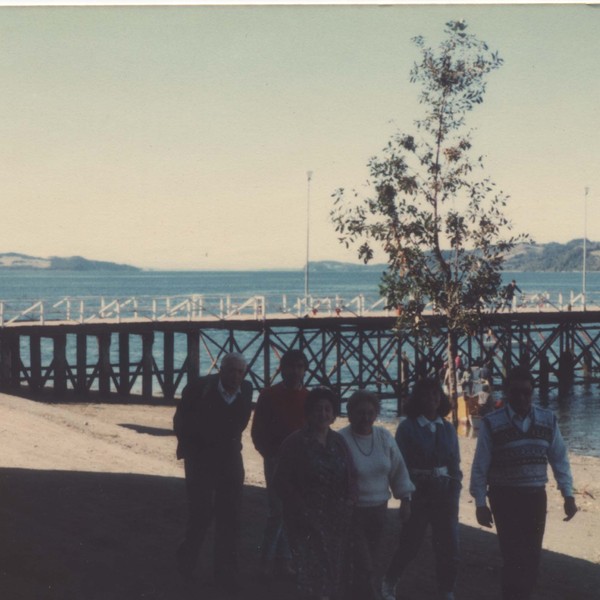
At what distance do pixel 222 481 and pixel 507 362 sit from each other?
3163 centimetres

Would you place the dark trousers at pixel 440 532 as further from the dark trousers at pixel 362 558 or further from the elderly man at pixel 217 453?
the elderly man at pixel 217 453

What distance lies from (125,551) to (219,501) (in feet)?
4.03

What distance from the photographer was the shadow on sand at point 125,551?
23.4ft

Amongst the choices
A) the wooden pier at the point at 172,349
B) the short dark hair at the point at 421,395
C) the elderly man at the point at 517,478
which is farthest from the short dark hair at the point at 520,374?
the wooden pier at the point at 172,349

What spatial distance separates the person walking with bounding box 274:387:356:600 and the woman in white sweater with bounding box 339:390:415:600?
0.10 m

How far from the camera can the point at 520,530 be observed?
6.62 meters

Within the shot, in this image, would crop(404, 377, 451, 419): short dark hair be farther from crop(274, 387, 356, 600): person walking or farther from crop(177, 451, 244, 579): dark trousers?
crop(177, 451, 244, 579): dark trousers

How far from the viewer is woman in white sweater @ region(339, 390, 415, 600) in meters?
6.28

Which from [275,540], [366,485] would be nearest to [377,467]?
[366,485]

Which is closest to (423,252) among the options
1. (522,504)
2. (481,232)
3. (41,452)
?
(481,232)

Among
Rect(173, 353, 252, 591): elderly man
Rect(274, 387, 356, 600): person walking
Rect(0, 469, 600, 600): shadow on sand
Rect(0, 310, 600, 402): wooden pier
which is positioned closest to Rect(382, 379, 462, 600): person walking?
Rect(0, 469, 600, 600): shadow on sand

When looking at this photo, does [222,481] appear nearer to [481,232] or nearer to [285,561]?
[285,561]

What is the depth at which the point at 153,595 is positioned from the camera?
701cm

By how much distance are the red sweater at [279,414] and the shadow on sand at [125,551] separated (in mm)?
1045
